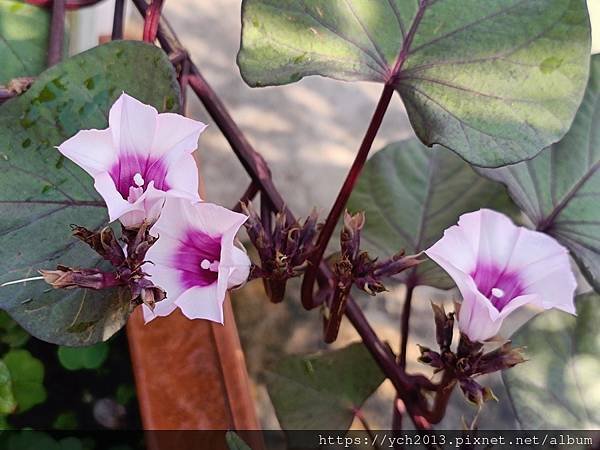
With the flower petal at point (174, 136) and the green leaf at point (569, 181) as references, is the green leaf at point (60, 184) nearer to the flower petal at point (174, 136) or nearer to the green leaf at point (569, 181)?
the flower petal at point (174, 136)

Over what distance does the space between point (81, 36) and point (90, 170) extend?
57 cm

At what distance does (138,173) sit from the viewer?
41 cm

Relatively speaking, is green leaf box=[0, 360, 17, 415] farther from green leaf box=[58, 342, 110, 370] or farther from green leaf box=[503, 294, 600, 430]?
green leaf box=[503, 294, 600, 430]

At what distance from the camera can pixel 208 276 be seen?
1.42ft

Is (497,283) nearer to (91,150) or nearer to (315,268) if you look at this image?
(315,268)

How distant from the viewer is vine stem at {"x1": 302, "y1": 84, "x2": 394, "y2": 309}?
49 centimetres

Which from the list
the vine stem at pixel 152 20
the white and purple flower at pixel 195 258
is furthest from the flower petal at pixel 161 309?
the vine stem at pixel 152 20

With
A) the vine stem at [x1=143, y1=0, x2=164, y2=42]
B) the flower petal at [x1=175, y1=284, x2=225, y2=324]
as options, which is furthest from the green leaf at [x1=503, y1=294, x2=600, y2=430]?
the vine stem at [x1=143, y1=0, x2=164, y2=42]

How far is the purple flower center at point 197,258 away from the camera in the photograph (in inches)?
17.0

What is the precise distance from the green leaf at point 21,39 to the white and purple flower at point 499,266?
0.41 metres

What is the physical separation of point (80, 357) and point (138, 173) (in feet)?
1.22

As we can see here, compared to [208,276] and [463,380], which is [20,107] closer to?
[208,276]

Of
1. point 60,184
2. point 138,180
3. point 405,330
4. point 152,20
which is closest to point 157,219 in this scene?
point 138,180

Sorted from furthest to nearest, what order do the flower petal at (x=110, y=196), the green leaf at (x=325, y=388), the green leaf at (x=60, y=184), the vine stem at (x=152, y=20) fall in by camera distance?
the green leaf at (x=325, y=388)
the vine stem at (x=152, y=20)
the green leaf at (x=60, y=184)
the flower petal at (x=110, y=196)
